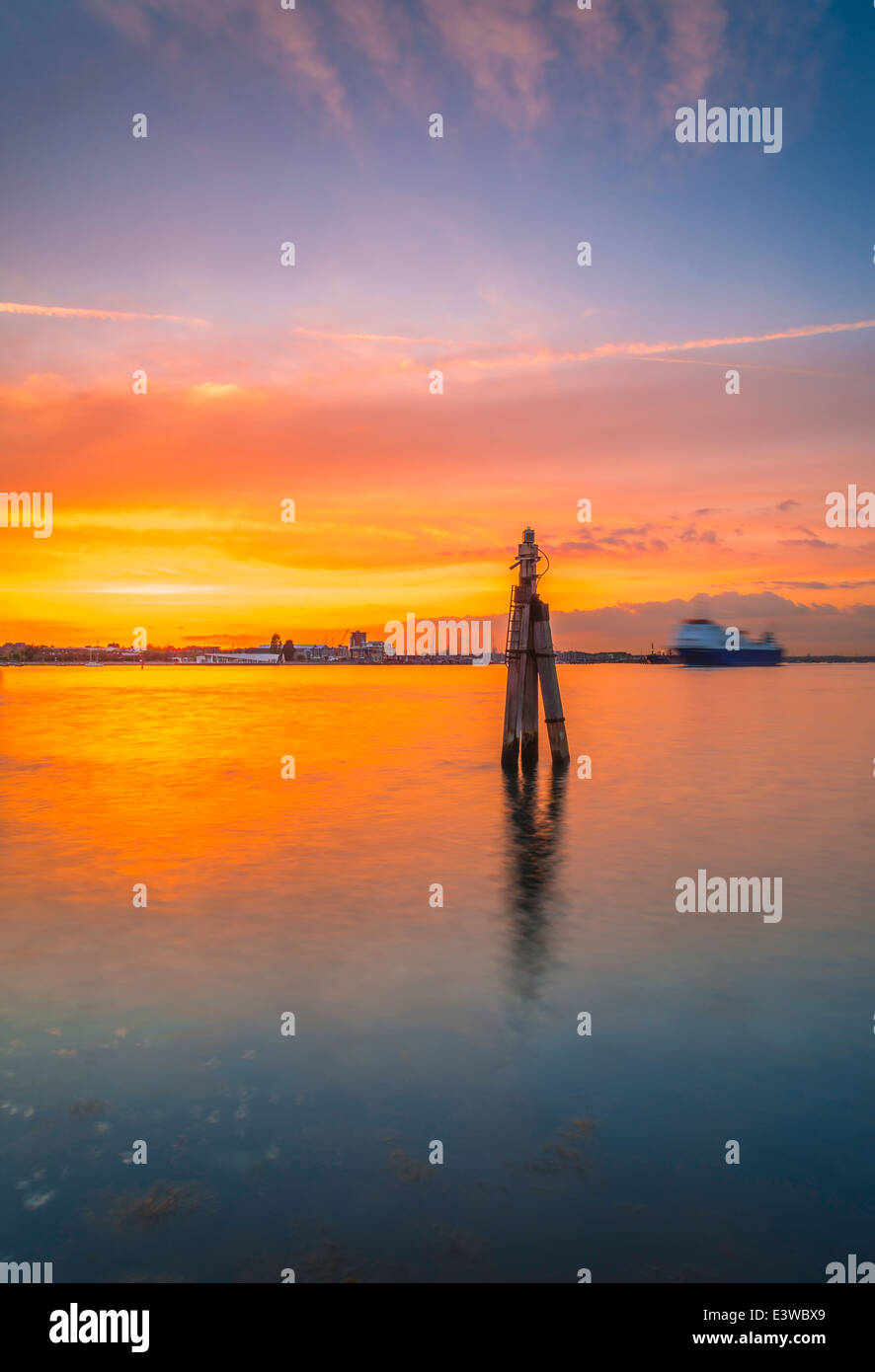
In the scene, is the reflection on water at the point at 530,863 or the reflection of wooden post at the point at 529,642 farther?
the reflection of wooden post at the point at 529,642

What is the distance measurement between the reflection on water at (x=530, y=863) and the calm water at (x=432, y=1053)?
10 cm

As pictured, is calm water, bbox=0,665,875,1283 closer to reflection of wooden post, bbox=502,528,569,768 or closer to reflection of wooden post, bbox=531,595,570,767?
reflection of wooden post, bbox=531,595,570,767

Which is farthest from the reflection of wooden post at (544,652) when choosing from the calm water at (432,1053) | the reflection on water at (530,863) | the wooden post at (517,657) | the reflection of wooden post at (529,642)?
the calm water at (432,1053)

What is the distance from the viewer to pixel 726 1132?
715cm

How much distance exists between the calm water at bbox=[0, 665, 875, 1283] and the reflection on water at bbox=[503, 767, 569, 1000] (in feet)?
0.34

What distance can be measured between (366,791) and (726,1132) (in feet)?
73.8

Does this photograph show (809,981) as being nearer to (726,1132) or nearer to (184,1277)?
(726,1132)

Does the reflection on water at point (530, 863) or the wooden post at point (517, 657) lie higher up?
the wooden post at point (517, 657)

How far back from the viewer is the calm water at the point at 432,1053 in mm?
5785

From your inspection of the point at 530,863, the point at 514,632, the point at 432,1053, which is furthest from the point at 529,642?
the point at 432,1053

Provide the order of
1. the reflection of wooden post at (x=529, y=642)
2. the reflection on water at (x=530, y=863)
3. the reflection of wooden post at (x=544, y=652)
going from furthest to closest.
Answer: the reflection of wooden post at (x=529, y=642) → the reflection of wooden post at (x=544, y=652) → the reflection on water at (x=530, y=863)

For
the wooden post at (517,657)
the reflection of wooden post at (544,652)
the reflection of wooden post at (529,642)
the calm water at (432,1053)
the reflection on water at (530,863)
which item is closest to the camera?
the calm water at (432,1053)

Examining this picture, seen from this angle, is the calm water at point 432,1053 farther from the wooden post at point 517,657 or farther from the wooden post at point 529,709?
the wooden post at point 529,709

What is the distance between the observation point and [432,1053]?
8.69 m
